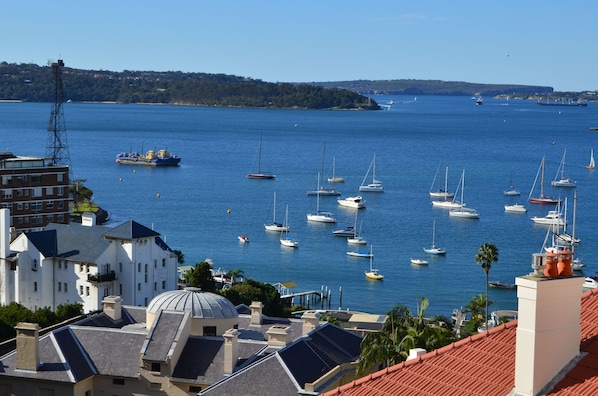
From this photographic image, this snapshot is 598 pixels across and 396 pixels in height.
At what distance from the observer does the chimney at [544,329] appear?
881 cm

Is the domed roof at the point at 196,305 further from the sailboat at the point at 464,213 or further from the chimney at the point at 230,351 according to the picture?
the sailboat at the point at 464,213

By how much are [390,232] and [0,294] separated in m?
58.6

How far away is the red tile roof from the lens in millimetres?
9000

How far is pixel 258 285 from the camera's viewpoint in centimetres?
5875

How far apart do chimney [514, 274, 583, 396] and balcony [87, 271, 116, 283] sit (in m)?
45.0

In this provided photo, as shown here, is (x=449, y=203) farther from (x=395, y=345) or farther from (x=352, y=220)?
(x=395, y=345)

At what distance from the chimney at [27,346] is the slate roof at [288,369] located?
553 cm

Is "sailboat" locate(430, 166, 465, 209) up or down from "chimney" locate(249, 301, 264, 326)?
down

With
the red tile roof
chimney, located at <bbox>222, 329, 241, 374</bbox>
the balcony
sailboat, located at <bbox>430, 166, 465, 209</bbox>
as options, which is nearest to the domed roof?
chimney, located at <bbox>222, 329, 241, 374</bbox>

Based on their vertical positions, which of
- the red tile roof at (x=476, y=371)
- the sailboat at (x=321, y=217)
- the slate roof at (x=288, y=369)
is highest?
the red tile roof at (x=476, y=371)

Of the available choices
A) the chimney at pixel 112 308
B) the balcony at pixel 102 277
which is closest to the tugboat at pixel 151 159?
the balcony at pixel 102 277

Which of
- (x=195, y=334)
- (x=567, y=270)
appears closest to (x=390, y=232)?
(x=195, y=334)

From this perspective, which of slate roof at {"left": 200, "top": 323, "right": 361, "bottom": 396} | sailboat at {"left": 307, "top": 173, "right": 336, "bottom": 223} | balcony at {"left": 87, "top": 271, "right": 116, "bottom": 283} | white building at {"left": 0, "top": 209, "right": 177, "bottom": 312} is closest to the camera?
slate roof at {"left": 200, "top": 323, "right": 361, "bottom": 396}

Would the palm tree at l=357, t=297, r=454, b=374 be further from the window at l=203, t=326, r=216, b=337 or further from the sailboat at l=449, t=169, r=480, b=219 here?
the sailboat at l=449, t=169, r=480, b=219
